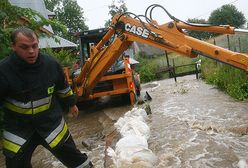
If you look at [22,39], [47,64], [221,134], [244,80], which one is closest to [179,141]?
[221,134]

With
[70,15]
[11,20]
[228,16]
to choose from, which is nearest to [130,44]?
[11,20]

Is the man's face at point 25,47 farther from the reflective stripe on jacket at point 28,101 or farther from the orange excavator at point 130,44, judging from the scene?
the orange excavator at point 130,44

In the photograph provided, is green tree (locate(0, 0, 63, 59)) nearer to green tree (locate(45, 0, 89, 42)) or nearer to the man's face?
the man's face

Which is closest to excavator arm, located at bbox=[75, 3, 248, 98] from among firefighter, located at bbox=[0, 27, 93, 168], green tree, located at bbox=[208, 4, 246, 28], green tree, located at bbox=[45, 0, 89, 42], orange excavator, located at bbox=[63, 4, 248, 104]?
orange excavator, located at bbox=[63, 4, 248, 104]

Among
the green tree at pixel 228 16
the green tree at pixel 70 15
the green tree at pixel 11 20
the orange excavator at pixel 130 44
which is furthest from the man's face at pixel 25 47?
the green tree at pixel 228 16

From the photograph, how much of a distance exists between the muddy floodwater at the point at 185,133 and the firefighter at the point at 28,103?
146 centimetres

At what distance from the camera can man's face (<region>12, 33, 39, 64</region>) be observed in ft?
11.8

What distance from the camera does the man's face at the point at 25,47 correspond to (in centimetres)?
359

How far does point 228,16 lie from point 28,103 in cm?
6448

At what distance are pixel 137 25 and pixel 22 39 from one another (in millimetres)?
3842

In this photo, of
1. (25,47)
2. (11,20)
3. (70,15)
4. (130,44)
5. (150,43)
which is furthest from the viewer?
(70,15)

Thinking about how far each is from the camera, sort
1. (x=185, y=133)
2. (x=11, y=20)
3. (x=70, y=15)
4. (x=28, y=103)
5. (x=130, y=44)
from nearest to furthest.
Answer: (x=28, y=103), (x=185, y=133), (x=11, y=20), (x=130, y=44), (x=70, y=15)

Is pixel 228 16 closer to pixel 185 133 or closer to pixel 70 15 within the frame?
pixel 70 15

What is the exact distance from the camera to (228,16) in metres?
63.9
